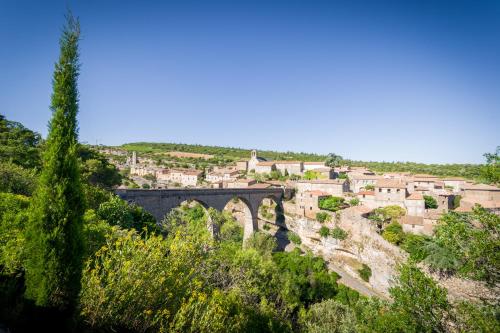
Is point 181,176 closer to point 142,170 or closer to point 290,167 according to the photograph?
point 142,170

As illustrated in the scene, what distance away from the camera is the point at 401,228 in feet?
103

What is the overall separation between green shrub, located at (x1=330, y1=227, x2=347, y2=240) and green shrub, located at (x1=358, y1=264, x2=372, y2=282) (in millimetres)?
4306

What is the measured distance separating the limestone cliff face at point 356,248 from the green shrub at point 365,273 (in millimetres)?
338

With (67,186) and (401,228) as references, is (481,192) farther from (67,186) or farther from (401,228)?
(67,186)

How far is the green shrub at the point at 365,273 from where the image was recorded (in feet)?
93.4

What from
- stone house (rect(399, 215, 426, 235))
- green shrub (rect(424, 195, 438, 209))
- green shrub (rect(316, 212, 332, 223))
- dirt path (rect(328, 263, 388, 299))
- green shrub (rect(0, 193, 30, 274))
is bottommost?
dirt path (rect(328, 263, 388, 299))

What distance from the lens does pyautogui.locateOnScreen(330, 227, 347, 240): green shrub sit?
33.2 meters

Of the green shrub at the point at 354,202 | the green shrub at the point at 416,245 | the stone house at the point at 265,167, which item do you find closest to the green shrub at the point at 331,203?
the green shrub at the point at 354,202

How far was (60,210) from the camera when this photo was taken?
530 centimetres

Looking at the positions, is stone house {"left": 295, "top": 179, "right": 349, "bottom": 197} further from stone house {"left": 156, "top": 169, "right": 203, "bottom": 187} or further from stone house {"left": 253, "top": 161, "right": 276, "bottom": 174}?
stone house {"left": 156, "top": 169, "right": 203, "bottom": 187}

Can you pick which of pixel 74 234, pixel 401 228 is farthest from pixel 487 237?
pixel 401 228

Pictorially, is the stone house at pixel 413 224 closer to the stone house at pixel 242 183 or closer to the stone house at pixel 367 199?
the stone house at pixel 367 199

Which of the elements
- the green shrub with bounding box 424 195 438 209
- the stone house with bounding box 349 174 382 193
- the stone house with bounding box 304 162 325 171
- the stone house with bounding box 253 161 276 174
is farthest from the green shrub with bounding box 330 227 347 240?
the stone house with bounding box 304 162 325 171

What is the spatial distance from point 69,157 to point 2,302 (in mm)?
2934
